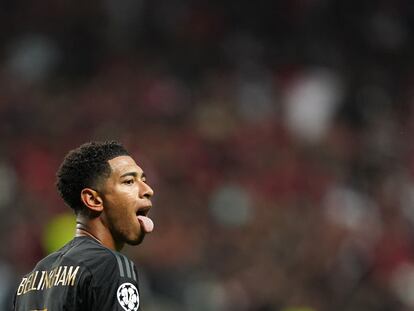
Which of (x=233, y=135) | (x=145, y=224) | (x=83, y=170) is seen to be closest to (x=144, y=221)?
(x=145, y=224)

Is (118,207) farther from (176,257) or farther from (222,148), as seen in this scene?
(222,148)

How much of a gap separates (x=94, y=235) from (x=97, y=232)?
0.01 metres

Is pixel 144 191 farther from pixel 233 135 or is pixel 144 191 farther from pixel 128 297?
pixel 233 135

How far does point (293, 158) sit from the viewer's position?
37.0ft

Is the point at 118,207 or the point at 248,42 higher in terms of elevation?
the point at 248,42

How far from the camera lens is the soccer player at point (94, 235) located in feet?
11.5

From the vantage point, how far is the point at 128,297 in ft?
11.5

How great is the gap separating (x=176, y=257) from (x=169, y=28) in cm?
391

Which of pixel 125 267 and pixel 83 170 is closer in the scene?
pixel 125 267

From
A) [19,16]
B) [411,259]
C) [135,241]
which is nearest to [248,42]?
[19,16]

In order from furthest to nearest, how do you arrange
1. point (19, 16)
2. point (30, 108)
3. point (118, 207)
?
point (19, 16) → point (30, 108) → point (118, 207)

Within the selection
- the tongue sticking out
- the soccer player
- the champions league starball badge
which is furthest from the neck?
the champions league starball badge

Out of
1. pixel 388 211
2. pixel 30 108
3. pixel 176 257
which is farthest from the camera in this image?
pixel 30 108

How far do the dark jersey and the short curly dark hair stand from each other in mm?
208
